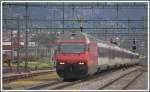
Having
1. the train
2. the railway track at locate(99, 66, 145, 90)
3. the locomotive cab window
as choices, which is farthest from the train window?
the locomotive cab window

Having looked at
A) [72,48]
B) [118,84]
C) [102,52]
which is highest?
[72,48]

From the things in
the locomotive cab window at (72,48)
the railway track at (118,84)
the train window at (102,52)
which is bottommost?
the railway track at (118,84)

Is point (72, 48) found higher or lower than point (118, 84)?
higher

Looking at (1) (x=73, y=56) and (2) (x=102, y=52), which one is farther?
(2) (x=102, y=52)

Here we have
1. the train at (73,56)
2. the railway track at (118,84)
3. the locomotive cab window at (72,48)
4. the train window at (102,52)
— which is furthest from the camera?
the train window at (102,52)

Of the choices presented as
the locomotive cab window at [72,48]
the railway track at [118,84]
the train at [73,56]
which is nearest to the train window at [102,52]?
the railway track at [118,84]

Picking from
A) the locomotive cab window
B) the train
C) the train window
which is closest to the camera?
the train

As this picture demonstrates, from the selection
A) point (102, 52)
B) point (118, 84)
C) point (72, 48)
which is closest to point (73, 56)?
point (72, 48)

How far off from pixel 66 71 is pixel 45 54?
4612 cm

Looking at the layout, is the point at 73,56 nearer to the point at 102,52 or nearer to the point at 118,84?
the point at 118,84

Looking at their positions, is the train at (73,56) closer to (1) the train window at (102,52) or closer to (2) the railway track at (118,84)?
(2) the railway track at (118,84)

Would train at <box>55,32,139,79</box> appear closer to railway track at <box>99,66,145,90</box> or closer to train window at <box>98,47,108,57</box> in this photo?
railway track at <box>99,66,145,90</box>

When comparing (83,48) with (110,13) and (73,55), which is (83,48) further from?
(110,13)

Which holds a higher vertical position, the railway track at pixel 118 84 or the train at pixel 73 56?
the train at pixel 73 56
